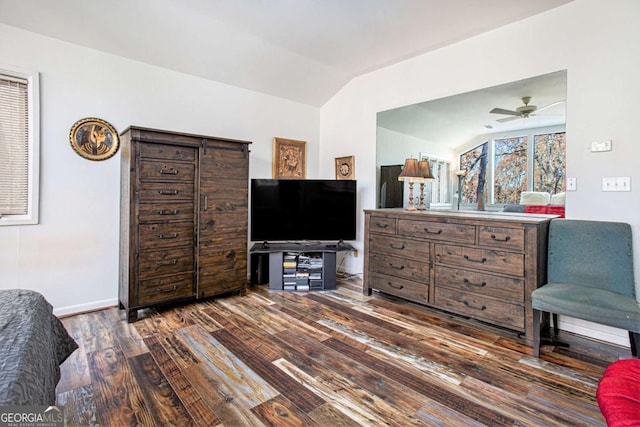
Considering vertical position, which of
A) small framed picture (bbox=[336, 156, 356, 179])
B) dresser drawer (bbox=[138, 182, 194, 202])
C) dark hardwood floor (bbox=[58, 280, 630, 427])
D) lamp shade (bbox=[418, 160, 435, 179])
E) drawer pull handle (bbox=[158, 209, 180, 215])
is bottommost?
dark hardwood floor (bbox=[58, 280, 630, 427])

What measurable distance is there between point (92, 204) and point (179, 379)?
82.1 inches

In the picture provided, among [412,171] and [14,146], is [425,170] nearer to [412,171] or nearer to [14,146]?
[412,171]

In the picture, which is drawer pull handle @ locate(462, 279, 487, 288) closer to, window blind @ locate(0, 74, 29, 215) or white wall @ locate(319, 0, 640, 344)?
white wall @ locate(319, 0, 640, 344)

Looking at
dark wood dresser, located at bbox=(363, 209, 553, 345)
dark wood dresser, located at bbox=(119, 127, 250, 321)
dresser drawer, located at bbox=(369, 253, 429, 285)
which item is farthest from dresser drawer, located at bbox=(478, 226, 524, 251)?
dark wood dresser, located at bbox=(119, 127, 250, 321)

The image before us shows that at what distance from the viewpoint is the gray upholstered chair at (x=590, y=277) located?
78.7 inches

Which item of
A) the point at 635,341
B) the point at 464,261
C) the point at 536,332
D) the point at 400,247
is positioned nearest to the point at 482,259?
the point at 464,261

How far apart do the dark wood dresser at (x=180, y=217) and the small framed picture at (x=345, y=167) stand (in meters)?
1.63

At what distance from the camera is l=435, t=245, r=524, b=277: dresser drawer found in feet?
8.10

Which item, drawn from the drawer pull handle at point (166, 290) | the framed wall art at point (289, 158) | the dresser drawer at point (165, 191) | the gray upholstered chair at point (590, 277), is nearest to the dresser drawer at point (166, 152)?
the dresser drawer at point (165, 191)

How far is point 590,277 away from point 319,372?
86.6 inches

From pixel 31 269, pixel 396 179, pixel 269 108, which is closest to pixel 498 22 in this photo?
pixel 396 179

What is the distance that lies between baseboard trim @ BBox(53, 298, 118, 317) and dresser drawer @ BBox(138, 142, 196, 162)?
5.19 feet

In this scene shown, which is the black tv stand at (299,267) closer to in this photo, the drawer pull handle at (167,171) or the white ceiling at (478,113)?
the drawer pull handle at (167,171)

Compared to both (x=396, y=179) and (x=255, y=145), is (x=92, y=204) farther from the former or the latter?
(x=396, y=179)
